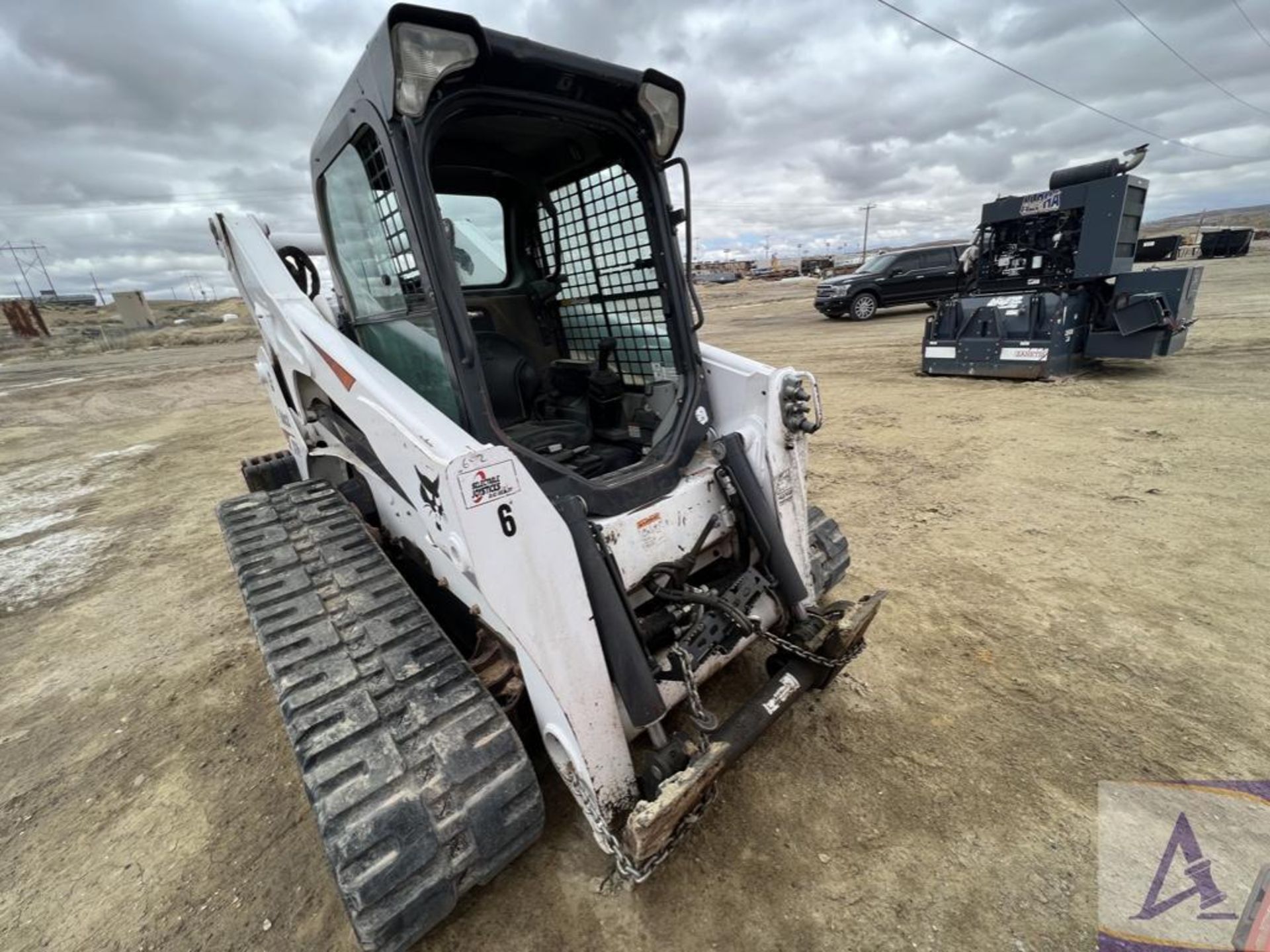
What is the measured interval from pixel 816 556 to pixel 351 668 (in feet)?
6.44

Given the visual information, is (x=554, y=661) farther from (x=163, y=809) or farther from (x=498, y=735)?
(x=163, y=809)

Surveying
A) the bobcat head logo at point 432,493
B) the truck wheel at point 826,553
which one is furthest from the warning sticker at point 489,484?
the truck wheel at point 826,553

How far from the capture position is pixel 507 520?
1.46 m

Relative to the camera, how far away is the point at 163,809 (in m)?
2.11

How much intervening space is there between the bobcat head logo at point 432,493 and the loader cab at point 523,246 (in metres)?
0.29

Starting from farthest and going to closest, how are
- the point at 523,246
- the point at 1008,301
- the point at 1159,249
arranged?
the point at 1159,249 < the point at 1008,301 < the point at 523,246

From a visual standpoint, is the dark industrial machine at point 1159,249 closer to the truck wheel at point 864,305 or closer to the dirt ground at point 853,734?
the truck wheel at point 864,305

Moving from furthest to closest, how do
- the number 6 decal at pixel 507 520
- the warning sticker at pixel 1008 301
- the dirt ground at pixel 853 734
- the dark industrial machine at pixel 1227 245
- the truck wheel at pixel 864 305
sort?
the dark industrial machine at pixel 1227 245
the truck wheel at pixel 864 305
the warning sticker at pixel 1008 301
the dirt ground at pixel 853 734
the number 6 decal at pixel 507 520

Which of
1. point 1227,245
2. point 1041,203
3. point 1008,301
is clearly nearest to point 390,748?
point 1008,301

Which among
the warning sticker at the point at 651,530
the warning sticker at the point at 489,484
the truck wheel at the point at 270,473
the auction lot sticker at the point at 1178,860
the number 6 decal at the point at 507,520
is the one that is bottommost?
the auction lot sticker at the point at 1178,860

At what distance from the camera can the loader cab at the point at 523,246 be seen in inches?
65.2

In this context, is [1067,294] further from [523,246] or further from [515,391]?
[515,391]

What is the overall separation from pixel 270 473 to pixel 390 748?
3.21m

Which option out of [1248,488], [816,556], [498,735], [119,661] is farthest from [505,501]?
[1248,488]
